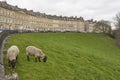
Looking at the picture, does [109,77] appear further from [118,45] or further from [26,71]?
[118,45]

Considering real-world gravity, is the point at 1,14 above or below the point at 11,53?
above

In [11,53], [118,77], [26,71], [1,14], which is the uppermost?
Answer: [1,14]

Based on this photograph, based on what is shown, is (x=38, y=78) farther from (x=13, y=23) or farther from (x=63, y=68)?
(x=13, y=23)

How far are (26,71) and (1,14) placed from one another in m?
102

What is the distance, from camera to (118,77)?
138ft

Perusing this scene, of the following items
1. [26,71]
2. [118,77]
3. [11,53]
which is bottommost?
[118,77]

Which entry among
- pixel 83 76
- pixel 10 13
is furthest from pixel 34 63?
pixel 10 13

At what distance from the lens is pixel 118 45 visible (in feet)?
334

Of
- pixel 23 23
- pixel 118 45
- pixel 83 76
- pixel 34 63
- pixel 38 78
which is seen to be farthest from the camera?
pixel 23 23

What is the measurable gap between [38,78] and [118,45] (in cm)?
7632

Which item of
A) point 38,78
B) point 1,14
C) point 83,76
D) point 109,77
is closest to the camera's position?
point 38,78

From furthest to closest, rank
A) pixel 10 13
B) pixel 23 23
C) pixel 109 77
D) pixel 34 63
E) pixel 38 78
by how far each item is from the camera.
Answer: pixel 23 23, pixel 10 13, pixel 109 77, pixel 34 63, pixel 38 78

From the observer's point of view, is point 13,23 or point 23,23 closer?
point 13,23

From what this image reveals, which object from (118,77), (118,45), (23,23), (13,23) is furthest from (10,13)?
(118,77)
